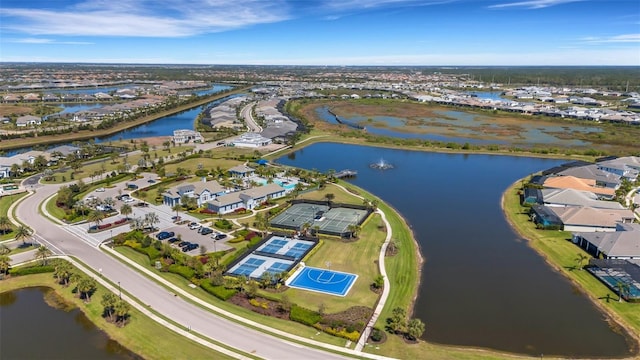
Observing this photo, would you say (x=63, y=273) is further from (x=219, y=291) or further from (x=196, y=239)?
(x=219, y=291)

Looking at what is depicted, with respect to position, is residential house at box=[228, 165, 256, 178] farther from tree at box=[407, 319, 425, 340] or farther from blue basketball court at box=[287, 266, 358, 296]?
tree at box=[407, 319, 425, 340]

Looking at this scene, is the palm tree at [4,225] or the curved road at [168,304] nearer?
the curved road at [168,304]

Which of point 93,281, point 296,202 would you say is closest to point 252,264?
point 93,281

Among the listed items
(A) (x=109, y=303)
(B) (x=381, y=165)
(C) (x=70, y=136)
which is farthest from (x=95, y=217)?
(C) (x=70, y=136)

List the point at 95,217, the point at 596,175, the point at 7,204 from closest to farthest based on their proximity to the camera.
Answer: the point at 95,217 → the point at 7,204 → the point at 596,175

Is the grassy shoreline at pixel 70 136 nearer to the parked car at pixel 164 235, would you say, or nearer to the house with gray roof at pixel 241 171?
the house with gray roof at pixel 241 171

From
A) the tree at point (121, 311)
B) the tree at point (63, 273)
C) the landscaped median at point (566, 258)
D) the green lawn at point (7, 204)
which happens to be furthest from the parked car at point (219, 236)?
the landscaped median at point (566, 258)

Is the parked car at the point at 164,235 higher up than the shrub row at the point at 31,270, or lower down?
higher up
